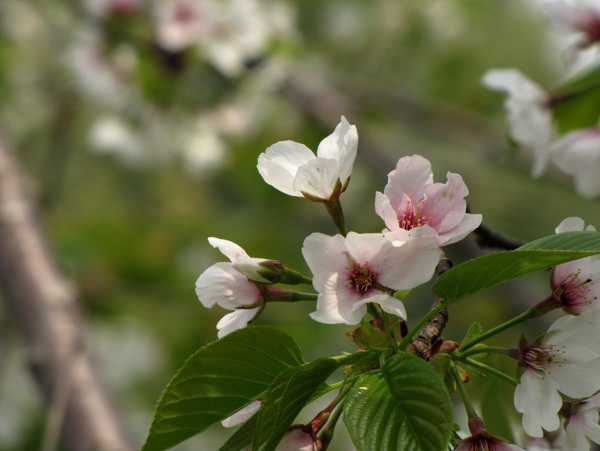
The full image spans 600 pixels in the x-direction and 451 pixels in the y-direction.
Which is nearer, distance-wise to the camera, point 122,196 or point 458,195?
point 458,195

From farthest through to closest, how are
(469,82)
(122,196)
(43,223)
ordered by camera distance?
(122,196) < (469,82) < (43,223)

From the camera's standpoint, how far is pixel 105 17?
2.15 meters

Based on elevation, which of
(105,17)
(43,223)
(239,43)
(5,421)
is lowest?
(5,421)

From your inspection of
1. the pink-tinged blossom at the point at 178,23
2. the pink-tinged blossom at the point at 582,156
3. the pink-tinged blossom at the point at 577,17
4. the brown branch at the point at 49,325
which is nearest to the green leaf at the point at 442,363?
the pink-tinged blossom at the point at 582,156

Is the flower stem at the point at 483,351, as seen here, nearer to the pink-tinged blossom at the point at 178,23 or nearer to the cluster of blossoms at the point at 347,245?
the cluster of blossoms at the point at 347,245

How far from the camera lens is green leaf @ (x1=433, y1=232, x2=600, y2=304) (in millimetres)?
471

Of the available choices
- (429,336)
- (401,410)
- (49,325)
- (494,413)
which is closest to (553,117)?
(494,413)

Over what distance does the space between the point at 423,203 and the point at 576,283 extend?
0.48ft

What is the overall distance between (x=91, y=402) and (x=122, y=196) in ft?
10.6

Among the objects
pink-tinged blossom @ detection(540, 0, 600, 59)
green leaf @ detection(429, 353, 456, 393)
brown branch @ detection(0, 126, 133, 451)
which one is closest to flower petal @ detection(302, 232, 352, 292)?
green leaf @ detection(429, 353, 456, 393)

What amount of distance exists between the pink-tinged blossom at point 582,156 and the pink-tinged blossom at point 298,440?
0.64 metres

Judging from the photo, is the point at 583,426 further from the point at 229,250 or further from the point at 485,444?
the point at 229,250

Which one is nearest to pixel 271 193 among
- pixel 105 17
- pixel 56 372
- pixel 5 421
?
pixel 105 17

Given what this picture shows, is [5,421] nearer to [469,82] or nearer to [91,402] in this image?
[91,402]
